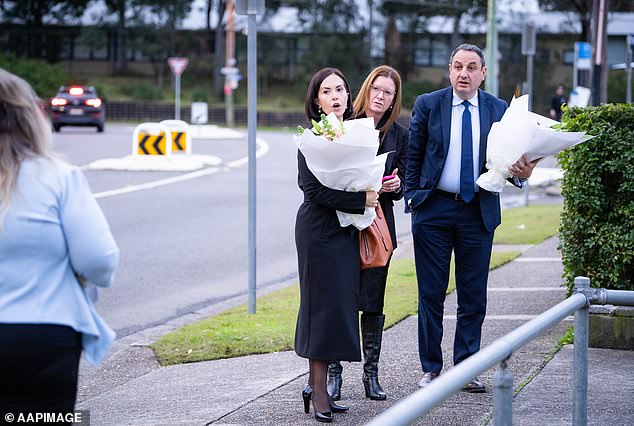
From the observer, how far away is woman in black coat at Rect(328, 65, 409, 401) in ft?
20.8

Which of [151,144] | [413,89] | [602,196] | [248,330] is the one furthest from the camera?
[413,89]

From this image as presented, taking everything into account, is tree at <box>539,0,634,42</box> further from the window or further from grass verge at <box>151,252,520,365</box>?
grass verge at <box>151,252,520,365</box>

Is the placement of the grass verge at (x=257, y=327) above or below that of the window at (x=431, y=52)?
below

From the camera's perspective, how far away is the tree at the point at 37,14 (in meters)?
69.1

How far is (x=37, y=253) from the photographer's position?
11.9ft

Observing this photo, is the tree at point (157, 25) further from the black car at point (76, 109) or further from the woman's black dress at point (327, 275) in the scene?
the woman's black dress at point (327, 275)

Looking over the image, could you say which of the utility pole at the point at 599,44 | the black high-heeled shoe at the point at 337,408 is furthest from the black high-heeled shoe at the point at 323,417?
the utility pole at the point at 599,44

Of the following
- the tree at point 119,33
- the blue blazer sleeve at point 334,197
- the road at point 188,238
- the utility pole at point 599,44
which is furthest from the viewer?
the tree at point 119,33

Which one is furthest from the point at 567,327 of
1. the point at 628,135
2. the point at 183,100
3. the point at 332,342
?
the point at 183,100

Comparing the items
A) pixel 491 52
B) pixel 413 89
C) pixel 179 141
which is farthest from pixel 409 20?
pixel 491 52

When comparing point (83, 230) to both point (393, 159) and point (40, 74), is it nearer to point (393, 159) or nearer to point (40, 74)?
point (393, 159)

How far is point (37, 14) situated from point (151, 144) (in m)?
47.4

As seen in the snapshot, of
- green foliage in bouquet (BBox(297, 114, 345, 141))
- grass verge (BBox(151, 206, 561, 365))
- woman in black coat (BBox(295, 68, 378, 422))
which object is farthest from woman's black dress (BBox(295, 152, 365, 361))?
grass verge (BBox(151, 206, 561, 365))

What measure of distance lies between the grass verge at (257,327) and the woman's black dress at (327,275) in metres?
2.12
